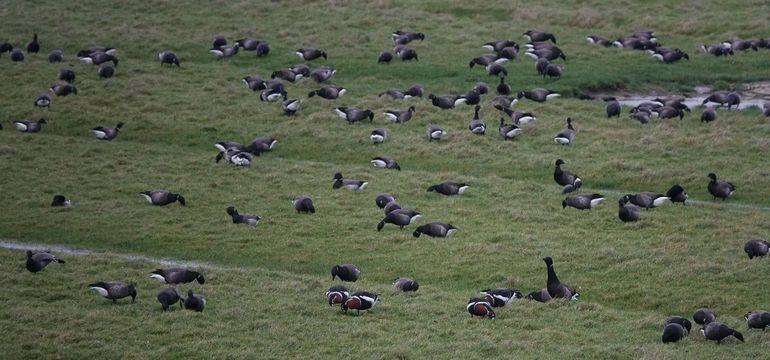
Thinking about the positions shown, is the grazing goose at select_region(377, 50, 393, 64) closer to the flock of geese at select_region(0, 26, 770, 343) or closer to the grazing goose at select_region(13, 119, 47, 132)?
the flock of geese at select_region(0, 26, 770, 343)

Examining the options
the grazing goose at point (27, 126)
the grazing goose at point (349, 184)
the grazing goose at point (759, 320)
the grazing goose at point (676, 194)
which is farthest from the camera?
the grazing goose at point (27, 126)

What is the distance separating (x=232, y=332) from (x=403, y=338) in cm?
333

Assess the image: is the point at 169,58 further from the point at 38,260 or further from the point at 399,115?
the point at 38,260

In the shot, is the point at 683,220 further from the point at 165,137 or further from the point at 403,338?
the point at 165,137

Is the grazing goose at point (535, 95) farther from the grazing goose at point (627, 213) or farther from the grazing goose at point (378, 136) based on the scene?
the grazing goose at point (627, 213)

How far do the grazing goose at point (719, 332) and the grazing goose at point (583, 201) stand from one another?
10.3 m

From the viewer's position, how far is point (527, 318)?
2433 cm

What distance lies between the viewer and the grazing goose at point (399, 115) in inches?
1662

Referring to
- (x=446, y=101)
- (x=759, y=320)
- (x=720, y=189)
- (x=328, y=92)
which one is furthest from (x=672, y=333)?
(x=328, y=92)

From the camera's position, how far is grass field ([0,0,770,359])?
23781 millimetres

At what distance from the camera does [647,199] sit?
32.7 meters

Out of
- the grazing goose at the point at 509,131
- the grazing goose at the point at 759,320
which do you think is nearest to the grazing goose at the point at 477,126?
the grazing goose at the point at 509,131

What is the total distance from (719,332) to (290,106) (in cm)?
2378

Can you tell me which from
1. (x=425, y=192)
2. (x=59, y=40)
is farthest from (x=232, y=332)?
(x=59, y=40)
